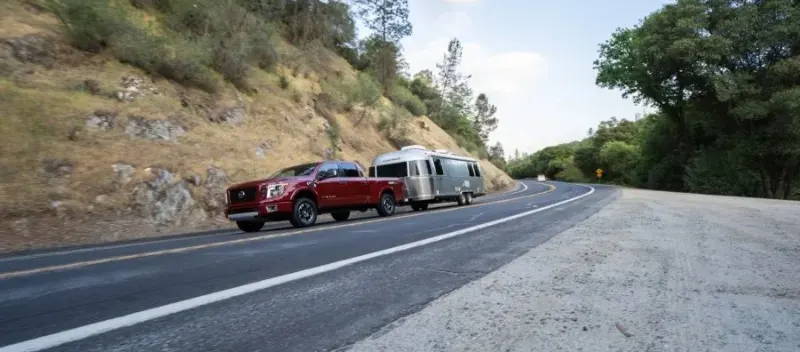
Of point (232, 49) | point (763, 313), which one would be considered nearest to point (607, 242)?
point (763, 313)

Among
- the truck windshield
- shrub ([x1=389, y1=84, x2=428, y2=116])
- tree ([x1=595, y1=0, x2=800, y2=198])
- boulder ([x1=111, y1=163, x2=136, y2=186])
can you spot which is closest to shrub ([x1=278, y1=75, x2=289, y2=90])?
boulder ([x1=111, y1=163, x2=136, y2=186])

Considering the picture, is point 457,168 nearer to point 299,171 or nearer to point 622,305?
point 299,171

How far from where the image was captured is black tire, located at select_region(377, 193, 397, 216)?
→ 1501 centimetres

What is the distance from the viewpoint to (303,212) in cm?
1197

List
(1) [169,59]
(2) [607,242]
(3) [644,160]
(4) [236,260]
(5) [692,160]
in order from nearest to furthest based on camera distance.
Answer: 1. (4) [236,260]
2. (2) [607,242]
3. (1) [169,59]
4. (5) [692,160]
5. (3) [644,160]

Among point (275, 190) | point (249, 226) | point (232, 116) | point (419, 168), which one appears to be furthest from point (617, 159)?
point (275, 190)

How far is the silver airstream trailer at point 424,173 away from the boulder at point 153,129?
7551mm

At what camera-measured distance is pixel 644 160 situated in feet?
155

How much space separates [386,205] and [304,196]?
12.6 ft

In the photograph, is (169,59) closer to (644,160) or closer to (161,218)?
(161,218)

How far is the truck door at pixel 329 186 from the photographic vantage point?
12.7 m

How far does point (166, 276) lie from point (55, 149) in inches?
447

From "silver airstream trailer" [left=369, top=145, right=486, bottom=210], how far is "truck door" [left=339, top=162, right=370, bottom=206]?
10.7ft

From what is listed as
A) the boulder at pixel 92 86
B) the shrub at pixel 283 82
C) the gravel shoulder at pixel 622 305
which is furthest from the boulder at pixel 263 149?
the gravel shoulder at pixel 622 305
